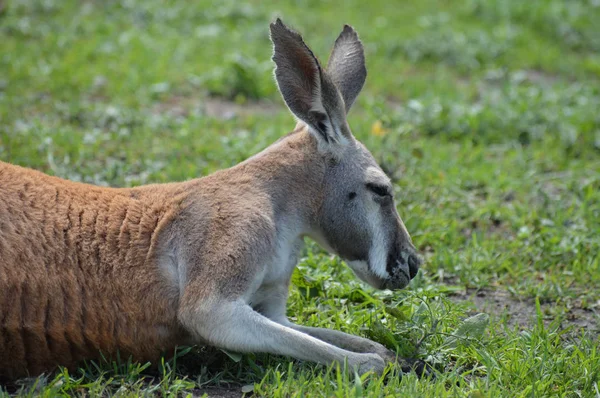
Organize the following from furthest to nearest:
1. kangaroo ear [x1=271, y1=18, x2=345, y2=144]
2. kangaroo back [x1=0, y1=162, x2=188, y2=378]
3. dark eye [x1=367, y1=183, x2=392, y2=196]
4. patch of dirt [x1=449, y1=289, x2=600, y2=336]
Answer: patch of dirt [x1=449, y1=289, x2=600, y2=336], dark eye [x1=367, y1=183, x2=392, y2=196], kangaroo ear [x1=271, y1=18, x2=345, y2=144], kangaroo back [x1=0, y1=162, x2=188, y2=378]

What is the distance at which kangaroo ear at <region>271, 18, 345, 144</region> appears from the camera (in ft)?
12.2

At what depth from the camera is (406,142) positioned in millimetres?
6391

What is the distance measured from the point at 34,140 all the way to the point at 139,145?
0.71 metres

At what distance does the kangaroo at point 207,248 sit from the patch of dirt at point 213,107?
9.72 ft

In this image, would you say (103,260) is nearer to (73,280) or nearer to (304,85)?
(73,280)

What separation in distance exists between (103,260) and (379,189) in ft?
4.27

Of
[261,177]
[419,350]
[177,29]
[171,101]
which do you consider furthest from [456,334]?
[177,29]

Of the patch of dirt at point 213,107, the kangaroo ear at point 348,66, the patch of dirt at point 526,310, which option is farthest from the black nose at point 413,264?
the patch of dirt at point 213,107

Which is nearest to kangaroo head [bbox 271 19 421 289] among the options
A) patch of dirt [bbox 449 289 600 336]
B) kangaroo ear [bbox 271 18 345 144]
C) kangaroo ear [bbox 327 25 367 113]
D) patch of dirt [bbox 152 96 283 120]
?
kangaroo ear [bbox 271 18 345 144]

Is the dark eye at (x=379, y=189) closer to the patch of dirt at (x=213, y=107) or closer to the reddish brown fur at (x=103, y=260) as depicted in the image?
the reddish brown fur at (x=103, y=260)

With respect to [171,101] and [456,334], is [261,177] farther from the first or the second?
[171,101]

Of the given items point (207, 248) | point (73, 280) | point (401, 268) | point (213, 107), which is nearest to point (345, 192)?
point (401, 268)

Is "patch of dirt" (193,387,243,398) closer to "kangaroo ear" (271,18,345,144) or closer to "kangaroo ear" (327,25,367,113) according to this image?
"kangaroo ear" (271,18,345,144)

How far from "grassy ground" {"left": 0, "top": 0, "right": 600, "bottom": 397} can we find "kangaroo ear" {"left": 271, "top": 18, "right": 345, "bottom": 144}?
0.88m
